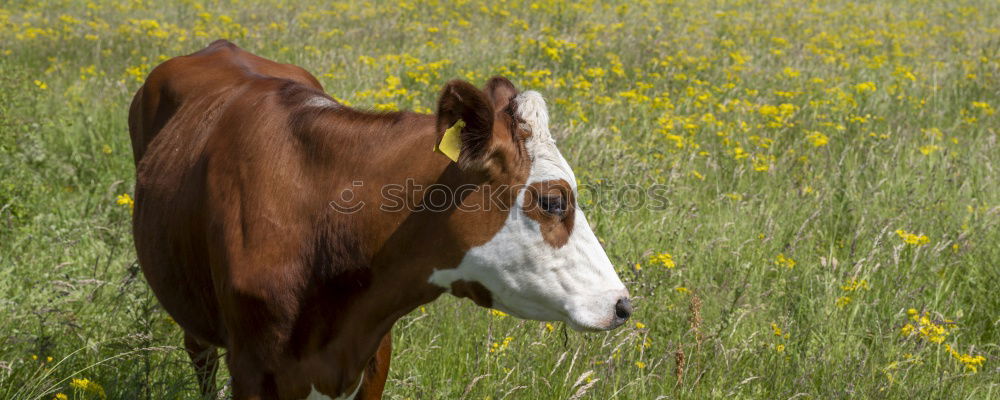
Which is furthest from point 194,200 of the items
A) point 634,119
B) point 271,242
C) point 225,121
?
point 634,119

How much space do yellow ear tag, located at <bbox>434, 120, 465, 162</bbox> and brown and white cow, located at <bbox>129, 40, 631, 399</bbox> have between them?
14 mm

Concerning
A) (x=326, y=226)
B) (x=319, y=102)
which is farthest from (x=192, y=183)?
(x=326, y=226)

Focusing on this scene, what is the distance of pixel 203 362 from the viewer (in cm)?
372

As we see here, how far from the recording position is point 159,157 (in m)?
3.31

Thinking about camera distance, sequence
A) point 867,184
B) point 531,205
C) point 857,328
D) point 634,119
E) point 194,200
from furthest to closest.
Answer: point 634,119 < point 867,184 < point 857,328 < point 194,200 < point 531,205

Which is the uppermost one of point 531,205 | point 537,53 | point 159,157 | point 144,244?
point 531,205

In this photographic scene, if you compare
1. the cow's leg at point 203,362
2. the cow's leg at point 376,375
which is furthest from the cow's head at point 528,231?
the cow's leg at point 203,362

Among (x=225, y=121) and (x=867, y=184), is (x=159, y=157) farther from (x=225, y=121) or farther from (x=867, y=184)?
(x=867, y=184)

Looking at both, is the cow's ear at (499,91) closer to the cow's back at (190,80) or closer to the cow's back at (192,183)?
the cow's back at (192,183)

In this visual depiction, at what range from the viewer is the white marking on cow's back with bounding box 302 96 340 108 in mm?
2814

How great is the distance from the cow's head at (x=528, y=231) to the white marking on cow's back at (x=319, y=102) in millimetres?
625

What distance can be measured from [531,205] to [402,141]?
433 mm

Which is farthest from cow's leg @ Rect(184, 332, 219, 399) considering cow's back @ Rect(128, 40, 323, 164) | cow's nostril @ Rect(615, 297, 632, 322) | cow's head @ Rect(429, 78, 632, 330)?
cow's nostril @ Rect(615, 297, 632, 322)

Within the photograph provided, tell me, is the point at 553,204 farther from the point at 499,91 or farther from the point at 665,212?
the point at 665,212
